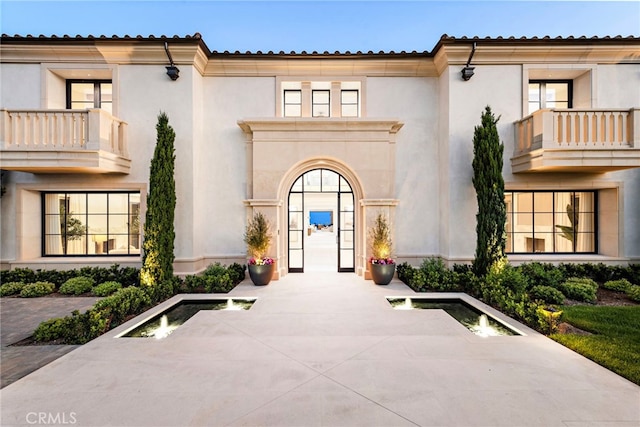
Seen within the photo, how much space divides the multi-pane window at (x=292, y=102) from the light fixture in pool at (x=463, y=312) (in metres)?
7.00

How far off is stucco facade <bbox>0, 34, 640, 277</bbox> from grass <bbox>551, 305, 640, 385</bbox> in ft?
11.2

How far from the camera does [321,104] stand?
10.7 m

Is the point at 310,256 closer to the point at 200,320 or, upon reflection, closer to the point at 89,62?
the point at 200,320

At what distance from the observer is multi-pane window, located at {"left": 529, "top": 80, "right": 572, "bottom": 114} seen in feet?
33.7

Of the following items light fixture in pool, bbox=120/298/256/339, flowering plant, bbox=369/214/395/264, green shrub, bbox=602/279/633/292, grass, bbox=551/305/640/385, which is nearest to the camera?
grass, bbox=551/305/640/385

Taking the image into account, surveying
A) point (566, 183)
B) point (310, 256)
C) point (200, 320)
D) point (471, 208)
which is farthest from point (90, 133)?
point (566, 183)

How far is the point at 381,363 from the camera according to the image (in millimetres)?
4387

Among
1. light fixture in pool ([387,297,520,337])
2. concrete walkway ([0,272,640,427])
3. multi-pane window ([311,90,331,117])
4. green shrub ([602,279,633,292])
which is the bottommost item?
light fixture in pool ([387,297,520,337])

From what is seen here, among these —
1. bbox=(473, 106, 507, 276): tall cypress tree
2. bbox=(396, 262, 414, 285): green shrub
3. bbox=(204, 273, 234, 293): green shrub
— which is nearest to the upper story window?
bbox=(473, 106, 507, 276): tall cypress tree

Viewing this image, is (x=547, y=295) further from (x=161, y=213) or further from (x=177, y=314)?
(x=161, y=213)

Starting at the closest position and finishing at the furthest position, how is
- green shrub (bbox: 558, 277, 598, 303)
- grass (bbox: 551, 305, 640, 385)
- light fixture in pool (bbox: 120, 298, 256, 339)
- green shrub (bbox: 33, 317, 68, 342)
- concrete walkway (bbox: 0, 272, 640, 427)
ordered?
concrete walkway (bbox: 0, 272, 640, 427)
grass (bbox: 551, 305, 640, 385)
green shrub (bbox: 33, 317, 68, 342)
light fixture in pool (bbox: 120, 298, 256, 339)
green shrub (bbox: 558, 277, 598, 303)

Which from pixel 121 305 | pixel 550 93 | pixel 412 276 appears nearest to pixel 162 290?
pixel 121 305

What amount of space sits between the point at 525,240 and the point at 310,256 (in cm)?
827

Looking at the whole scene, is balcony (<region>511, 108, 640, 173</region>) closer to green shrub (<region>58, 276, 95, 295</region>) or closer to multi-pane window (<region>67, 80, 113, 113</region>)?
green shrub (<region>58, 276, 95, 295</region>)
